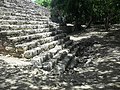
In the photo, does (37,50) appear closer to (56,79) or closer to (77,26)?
(56,79)

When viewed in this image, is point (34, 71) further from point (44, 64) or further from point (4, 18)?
point (4, 18)

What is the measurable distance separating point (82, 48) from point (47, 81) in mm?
7404

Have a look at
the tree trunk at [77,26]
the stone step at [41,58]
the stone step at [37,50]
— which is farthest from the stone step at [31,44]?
the tree trunk at [77,26]

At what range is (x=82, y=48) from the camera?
44.1 ft

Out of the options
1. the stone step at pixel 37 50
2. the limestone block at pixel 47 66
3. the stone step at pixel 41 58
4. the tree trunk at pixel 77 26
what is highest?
the stone step at pixel 37 50

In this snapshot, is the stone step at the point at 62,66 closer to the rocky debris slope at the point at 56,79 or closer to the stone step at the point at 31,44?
the rocky debris slope at the point at 56,79

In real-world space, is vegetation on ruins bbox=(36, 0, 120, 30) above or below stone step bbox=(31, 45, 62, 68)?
above

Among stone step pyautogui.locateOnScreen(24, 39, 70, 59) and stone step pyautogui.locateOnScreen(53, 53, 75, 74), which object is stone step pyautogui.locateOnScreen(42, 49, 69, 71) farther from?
stone step pyautogui.locateOnScreen(24, 39, 70, 59)

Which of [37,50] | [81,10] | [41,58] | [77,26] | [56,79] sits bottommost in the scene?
[77,26]

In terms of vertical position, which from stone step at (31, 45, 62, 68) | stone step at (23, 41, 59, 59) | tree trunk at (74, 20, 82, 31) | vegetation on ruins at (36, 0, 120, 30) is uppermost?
vegetation on ruins at (36, 0, 120, 30)

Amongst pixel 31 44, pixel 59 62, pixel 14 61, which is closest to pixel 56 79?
pixel 14 61

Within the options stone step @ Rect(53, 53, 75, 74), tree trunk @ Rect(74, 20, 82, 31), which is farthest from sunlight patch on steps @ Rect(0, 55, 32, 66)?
tree trunk @ Rect(74, 20, 82, 31)

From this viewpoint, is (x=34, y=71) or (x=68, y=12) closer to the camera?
(x=34, y=71)

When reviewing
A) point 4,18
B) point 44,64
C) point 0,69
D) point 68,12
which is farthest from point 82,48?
point 68,12
